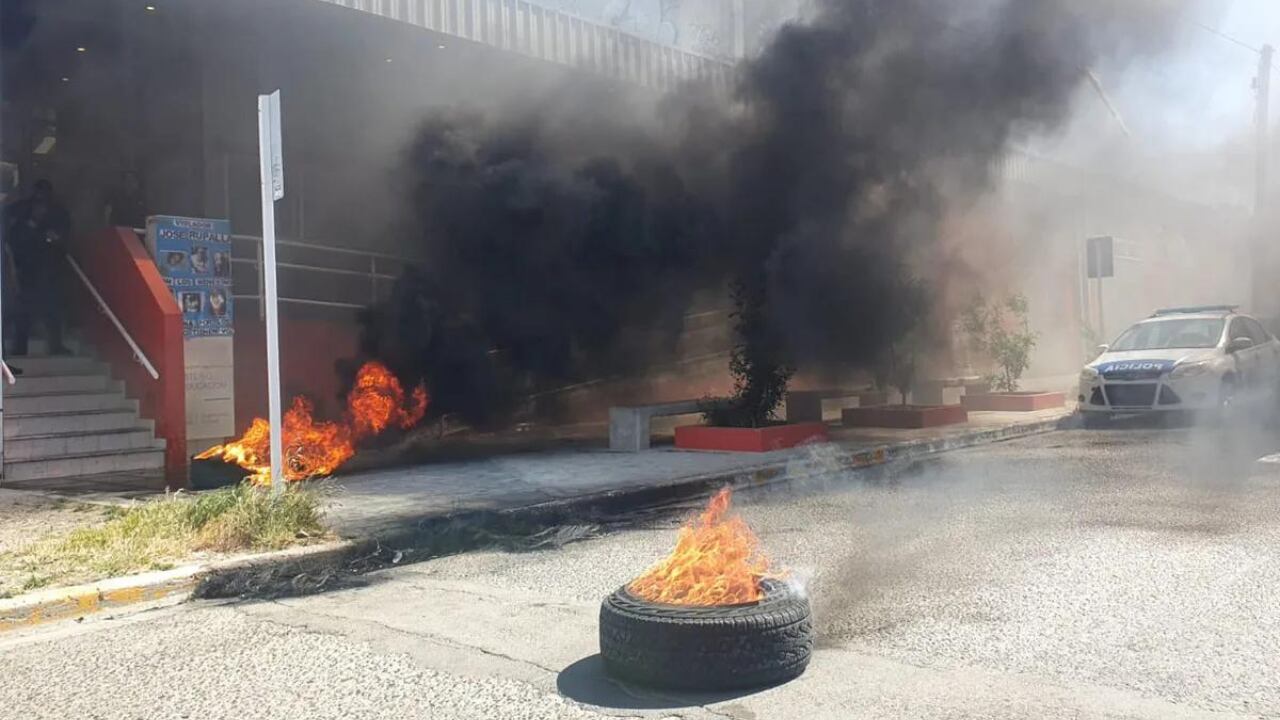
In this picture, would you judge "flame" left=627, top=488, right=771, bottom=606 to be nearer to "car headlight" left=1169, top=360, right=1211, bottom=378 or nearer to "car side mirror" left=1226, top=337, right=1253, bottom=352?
"car headlight" left=1169, top=360, right=1211, bottom=378

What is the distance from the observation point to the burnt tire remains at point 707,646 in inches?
140

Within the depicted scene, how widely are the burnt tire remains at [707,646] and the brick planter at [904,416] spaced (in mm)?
9832

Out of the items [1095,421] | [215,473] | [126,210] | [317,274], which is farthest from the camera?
[1095,421]

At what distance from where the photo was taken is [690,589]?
3.93m

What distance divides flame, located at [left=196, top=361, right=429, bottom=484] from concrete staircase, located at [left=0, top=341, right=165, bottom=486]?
87 cm

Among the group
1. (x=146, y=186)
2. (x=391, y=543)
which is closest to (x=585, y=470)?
(x=391, y=543)

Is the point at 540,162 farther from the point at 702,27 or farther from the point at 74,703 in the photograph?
the point at 74,703

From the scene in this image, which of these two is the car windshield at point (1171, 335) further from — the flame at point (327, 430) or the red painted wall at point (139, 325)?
the red painted wall at point (139, 325)

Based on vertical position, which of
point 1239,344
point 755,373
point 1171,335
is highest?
point 1171,335

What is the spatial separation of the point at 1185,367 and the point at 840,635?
949 cm

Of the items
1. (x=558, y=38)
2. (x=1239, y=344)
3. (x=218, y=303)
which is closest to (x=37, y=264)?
(x=218, y=303)

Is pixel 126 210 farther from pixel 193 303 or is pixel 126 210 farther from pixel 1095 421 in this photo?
pixel 1095 421

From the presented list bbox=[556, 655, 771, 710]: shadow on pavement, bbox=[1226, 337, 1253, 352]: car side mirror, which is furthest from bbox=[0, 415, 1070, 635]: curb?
bbox=[1226, 337, 1253, 352]: car side mirror

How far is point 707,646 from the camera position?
3559mm
